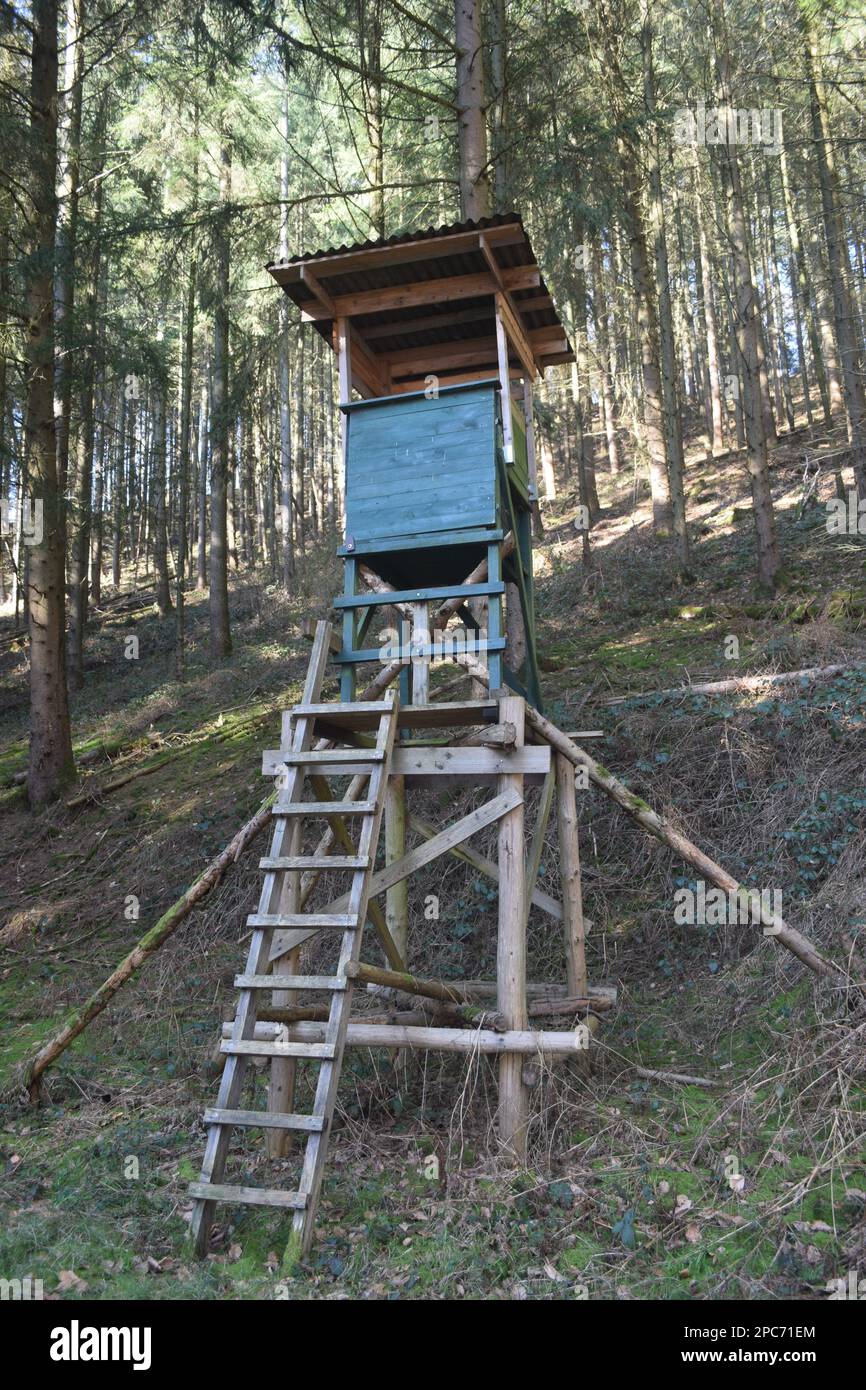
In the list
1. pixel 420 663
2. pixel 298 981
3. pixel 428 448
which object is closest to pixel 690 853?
pixel 420 663

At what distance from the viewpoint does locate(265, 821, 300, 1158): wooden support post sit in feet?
19.0

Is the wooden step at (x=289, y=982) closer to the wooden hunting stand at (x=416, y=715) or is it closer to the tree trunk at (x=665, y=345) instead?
the wooden hunting stand at (x=416, y=715)

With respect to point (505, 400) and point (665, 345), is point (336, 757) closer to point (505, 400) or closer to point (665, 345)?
point (505, 400)

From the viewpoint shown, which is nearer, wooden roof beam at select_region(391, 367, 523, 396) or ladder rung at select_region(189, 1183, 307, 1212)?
ladder rung at select_region(189, 1183, 307, 1212)

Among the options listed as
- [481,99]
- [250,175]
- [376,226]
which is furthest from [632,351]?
[481,99]

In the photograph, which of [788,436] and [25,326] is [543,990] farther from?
[788,436]

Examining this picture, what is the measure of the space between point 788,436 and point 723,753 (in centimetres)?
2180

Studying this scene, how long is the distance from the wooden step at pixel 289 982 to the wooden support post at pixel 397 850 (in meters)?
1.96

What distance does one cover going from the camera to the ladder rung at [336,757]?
5.91m

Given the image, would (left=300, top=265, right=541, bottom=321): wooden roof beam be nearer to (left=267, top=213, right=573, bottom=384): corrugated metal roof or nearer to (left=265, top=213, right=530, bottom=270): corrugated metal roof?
(left=267, top=213, right=573, bottom=384): corrugated metal roof

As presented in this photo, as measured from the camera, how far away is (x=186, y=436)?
21203mm

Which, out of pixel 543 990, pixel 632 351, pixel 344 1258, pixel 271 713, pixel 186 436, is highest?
pixel 632 351

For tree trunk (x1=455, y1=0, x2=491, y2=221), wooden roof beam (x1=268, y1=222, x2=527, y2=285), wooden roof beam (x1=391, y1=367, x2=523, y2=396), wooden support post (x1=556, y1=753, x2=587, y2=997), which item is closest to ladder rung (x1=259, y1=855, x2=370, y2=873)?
wooden support post (x1=556, y1=753, x2=587, y2=997)

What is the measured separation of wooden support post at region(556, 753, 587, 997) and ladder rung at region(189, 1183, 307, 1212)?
277 cm
